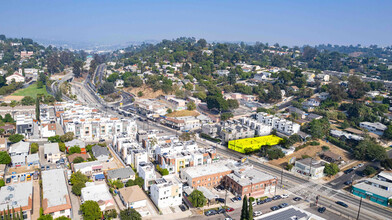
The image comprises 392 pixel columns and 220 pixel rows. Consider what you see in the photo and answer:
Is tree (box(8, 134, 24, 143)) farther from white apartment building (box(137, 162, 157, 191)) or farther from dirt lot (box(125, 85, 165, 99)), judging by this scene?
dirt lot (box(125, 85, 165, 99))

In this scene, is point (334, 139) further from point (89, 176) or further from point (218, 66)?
point (218, 66)

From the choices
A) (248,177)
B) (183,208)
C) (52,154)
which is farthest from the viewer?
(52,154)

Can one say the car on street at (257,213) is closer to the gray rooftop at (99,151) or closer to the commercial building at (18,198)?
the commercial building at (18,198)

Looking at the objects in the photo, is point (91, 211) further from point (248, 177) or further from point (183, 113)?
point (183, 113)

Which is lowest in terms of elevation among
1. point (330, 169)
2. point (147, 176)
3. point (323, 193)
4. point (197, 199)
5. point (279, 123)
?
point (323, 193)

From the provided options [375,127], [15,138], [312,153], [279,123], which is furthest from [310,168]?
[15,138]

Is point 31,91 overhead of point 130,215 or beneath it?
overhead

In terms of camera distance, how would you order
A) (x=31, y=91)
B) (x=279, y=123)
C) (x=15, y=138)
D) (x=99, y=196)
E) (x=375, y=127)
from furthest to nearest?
1. (x=31, y=91)
2. (x=279, y=123)
3. (x=375, y=127)
4. (x=15, y=138)
5. (x=99, y=196)

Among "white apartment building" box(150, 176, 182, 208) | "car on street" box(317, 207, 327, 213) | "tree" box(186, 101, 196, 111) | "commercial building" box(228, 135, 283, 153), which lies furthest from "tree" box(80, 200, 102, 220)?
"tree" box(186, 101, 196, 111)
